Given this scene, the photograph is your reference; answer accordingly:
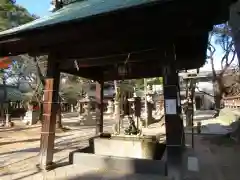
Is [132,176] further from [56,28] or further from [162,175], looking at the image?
[56,28]

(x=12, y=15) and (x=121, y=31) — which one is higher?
(x=12, y=15)

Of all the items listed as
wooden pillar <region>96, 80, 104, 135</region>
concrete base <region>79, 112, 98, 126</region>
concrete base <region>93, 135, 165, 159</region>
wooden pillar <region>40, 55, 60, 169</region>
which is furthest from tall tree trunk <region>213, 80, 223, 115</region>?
wooden pillar <region>40, 55, 60, 169</region>

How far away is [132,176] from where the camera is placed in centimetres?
469

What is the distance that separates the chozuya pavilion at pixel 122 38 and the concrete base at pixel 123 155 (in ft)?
2.00

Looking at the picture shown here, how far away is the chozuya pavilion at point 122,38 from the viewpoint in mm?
3895

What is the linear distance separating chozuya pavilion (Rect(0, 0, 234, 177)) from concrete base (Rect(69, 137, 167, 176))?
0.61m

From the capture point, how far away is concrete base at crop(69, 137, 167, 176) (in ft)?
15.7

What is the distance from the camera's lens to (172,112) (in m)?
4.47

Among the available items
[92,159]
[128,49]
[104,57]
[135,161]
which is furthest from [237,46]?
[92,159]

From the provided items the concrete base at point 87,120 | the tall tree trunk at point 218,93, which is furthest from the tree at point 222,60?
the concrete base at point 87,120

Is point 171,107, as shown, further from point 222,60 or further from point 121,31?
point 222,60

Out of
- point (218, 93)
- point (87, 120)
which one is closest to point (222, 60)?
point (218, 93)

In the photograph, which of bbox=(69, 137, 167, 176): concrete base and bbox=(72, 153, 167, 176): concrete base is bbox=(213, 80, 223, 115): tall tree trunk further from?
bbox=(72, 153, 167, 176): concrete base

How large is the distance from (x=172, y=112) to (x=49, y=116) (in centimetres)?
284
